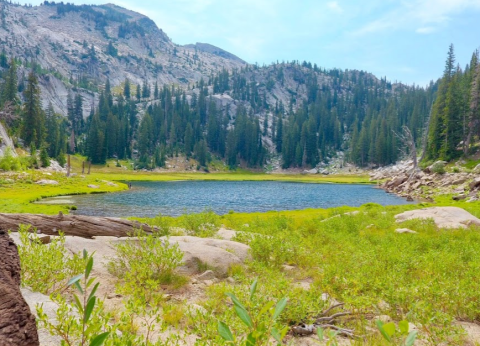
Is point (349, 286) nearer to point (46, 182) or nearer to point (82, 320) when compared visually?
point (82, 320)

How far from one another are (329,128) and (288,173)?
54.4 metres

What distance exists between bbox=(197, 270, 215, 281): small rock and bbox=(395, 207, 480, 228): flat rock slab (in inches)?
625

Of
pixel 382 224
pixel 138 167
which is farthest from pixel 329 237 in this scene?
pixel 138 167

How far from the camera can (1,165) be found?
173 feet

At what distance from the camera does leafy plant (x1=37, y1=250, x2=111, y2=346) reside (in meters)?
1.37

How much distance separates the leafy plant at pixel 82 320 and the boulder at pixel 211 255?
5.47 meters

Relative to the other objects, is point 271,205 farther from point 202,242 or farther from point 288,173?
point 288,173

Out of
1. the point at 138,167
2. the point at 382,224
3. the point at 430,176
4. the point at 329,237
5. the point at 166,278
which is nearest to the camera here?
the point at 166,278

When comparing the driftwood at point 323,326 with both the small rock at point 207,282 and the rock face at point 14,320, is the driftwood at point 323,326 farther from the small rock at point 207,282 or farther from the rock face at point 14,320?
the rock face at point 14,320

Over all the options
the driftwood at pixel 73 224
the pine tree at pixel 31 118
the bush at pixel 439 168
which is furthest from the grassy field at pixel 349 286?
the pine tree at pixel 31 118

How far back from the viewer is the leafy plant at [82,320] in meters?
1.37

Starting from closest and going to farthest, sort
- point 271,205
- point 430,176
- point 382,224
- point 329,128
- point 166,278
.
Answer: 1. point 166,278
2. point 382,224
3. point 271,205
4. point 430,176
5. point 329,128

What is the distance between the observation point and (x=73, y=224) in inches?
449

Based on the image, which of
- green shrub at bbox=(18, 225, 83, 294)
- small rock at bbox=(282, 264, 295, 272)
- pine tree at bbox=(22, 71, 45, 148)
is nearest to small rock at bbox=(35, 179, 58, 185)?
pine tree at bbox=(22, 71, 45, 148)
